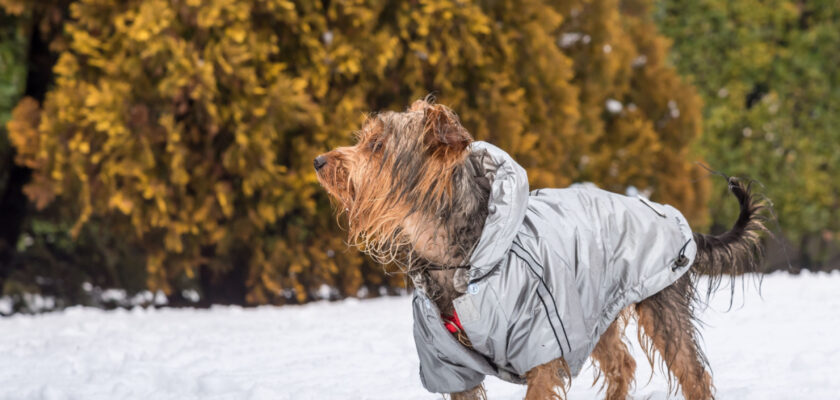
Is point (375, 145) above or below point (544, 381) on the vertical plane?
above

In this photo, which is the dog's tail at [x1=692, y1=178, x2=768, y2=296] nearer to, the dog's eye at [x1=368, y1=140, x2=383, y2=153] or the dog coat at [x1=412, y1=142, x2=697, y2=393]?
the dog coat at [x1=412, y1=142, x2=697, y2=393]

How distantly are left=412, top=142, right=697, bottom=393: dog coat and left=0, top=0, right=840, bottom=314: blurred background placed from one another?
3606 millimetres

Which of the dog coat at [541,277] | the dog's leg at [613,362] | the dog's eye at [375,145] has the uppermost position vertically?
the dog's eye at [375,145]

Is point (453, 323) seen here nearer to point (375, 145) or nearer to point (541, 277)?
point (541, 277)

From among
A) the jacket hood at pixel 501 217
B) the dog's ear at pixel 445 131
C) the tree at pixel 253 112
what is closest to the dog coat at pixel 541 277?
the jacket hood at pixel 501 217

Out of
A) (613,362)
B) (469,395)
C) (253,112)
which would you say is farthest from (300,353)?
(253,112)

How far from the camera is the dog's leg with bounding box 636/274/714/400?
428cm

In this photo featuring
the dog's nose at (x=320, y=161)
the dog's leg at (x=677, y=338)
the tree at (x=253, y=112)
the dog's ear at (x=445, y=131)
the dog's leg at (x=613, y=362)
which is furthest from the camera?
the tree at (x=253, y=112)

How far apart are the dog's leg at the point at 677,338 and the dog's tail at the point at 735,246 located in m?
0.32

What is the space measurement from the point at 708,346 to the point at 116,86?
18.3 feet

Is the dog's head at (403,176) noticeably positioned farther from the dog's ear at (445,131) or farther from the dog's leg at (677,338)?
the dog's leg at (677,338)

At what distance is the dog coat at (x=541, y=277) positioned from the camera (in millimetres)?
3723

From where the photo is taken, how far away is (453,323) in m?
3.85

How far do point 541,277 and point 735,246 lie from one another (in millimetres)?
1379
